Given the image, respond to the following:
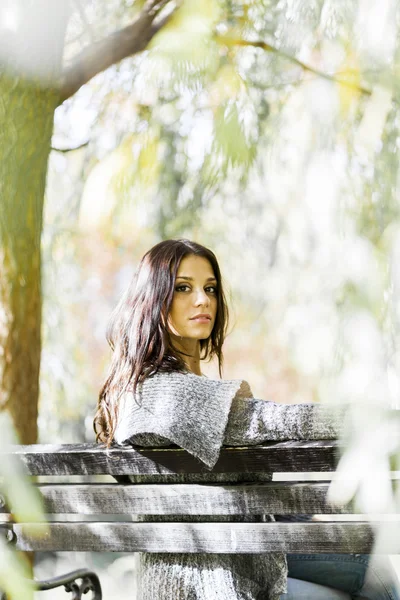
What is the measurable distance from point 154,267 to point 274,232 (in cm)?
299

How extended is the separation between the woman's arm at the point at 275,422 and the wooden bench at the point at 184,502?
0.05 feet

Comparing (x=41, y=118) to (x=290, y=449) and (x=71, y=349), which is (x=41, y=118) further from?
(x=71, y=349)

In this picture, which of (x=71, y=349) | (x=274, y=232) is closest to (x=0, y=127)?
(x=71, y=349)

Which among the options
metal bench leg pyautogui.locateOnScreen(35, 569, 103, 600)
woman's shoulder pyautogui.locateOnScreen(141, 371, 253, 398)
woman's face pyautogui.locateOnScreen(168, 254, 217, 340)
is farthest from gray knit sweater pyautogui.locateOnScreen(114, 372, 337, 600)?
metal bench leg pyautogui.locateOnScreen(35, 569, 103, 600)

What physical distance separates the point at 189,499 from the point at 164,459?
71mm

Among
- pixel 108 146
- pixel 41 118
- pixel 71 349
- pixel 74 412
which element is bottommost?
pixel 74 412

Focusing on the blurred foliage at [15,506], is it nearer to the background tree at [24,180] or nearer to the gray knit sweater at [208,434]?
the gray knit sweater at [208,434]

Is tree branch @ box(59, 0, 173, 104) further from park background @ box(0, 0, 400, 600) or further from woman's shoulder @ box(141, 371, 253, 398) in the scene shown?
woman's shoulder @ box(141, 371, 253, 398)

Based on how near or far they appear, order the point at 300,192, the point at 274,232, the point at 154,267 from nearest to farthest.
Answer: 1. the point at 154,267
2. the point at 300,192
3. the point at 274,232

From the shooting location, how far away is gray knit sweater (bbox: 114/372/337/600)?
1.10 meters

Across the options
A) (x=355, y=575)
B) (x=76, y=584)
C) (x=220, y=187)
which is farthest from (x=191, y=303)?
(x=220, y=187)

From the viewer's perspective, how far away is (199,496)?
117cm

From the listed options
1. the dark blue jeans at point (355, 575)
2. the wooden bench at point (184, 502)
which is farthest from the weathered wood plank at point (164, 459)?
the dark blue jeans at point (355, 575)

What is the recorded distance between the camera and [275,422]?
3.59 feet
